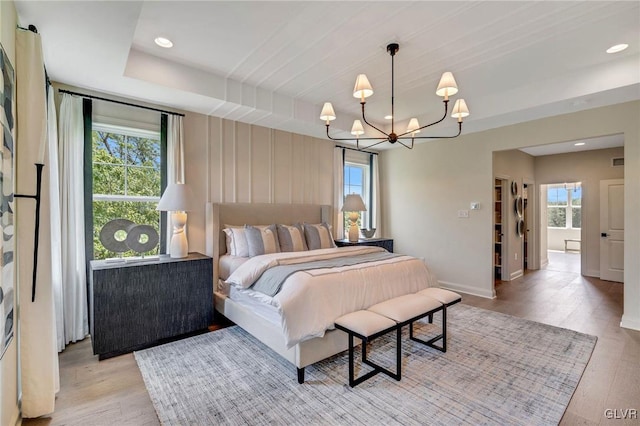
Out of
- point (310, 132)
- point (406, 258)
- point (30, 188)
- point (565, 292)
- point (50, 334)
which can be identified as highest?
point (310, 132)

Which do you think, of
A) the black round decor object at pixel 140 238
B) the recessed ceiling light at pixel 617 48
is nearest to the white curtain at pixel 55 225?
the black round decor object at pixel 140 238

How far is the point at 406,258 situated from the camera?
3525mm

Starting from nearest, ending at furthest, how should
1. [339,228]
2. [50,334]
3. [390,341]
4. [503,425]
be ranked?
1. [503,425]
2. [50,334]
3. [390,341]
4. [339,228]

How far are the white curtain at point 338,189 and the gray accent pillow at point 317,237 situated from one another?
91 centimetres

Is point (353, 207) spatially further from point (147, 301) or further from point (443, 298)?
point (147, 301)

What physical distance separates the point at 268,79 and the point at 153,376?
3.25 m

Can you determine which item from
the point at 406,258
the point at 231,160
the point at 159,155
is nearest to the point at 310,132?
the point at 231,160

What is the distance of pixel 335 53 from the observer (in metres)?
2.98

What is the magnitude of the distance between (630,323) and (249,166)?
5175 mm

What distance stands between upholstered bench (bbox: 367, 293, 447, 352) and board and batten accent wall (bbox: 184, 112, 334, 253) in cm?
258

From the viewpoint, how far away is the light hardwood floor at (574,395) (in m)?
2.03

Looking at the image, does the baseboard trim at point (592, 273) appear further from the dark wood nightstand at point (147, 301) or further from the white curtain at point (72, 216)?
the white curtain at point (72, 216)

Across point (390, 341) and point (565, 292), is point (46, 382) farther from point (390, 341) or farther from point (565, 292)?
point (565, 292)

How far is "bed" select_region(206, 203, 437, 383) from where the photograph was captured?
7.90 feet
